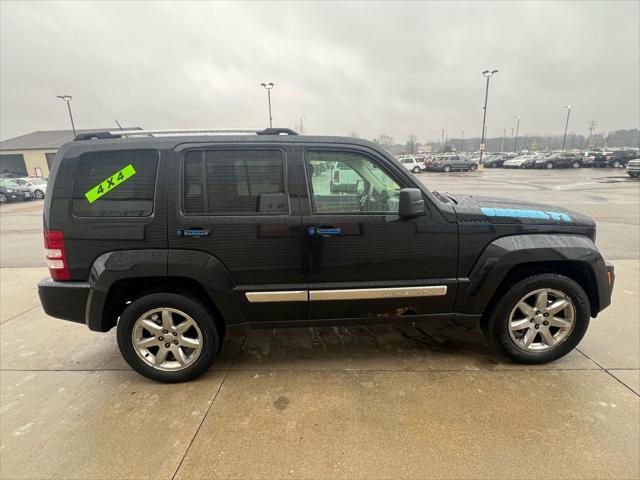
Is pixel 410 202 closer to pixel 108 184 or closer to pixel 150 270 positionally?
pixel 150 270

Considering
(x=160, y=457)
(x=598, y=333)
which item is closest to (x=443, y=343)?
(x=598, y=333)

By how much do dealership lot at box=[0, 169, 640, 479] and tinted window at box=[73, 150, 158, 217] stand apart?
4.65ft

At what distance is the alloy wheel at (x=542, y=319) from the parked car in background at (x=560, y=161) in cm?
4353

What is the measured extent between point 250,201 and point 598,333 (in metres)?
3.54

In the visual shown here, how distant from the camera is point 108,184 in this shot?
2559mm

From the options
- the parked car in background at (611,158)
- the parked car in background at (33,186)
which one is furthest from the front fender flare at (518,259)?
the parked car in background at (611,158)

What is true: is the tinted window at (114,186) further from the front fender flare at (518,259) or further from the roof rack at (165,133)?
the front fender flare at (518,259)

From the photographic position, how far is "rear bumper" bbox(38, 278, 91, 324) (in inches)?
103

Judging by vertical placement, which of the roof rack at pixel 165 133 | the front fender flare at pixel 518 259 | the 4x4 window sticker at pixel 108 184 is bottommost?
the front fender flare at pixel 518 259

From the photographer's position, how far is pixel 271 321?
2820 millimetres

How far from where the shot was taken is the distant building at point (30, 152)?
4888 cm

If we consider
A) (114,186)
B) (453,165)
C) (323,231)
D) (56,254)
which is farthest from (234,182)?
(453,165)

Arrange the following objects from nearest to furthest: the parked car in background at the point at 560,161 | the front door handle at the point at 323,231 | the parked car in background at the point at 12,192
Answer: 1. the front door handle at the point at 323,231
2. the parked car in background at the point at 12,192
3. the parked car in background at the point at 560,161

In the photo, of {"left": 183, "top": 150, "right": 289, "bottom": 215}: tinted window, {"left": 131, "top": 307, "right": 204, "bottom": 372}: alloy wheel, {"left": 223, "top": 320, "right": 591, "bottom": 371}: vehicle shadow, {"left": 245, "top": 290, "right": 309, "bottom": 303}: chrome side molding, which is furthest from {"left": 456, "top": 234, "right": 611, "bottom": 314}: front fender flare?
{"left": 131, "top": 307, "right": 204, "bottom": 372}: alloy wheel
